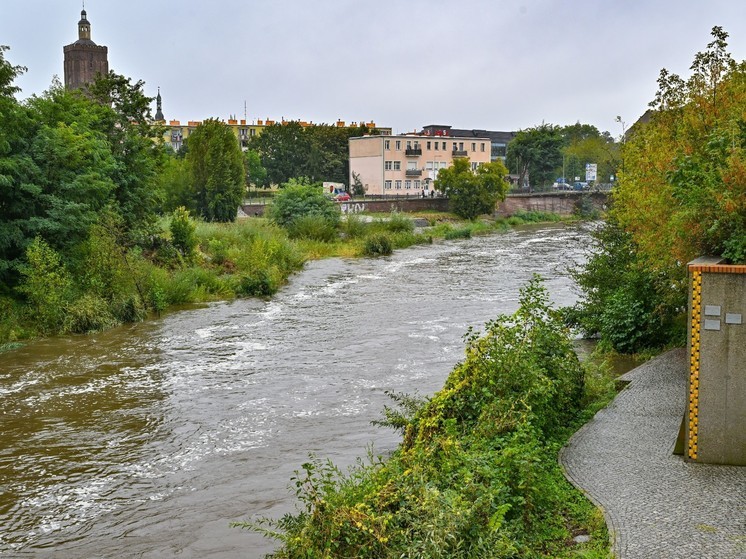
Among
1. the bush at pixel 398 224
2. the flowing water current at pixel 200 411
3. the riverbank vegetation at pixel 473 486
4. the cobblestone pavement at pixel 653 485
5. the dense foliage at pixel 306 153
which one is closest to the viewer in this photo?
the riverbank vegetation at pixel 473 486

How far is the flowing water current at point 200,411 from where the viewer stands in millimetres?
10914

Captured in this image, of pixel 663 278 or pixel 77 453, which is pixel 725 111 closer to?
pixel 663 278

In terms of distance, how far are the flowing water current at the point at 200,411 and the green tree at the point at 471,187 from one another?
42.3 meters

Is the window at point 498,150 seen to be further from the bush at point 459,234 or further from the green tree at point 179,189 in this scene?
the green tree at point 179,189

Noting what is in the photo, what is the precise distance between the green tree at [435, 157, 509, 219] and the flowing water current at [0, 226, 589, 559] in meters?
42.3

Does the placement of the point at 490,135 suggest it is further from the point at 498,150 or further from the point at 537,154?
the point at 537,154

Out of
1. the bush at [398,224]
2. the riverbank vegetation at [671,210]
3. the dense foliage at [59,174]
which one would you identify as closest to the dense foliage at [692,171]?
the riverbank vegetation at [671,210]

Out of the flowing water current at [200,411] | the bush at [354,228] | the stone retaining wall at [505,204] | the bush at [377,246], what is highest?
the stone retaining wall at [505,204]

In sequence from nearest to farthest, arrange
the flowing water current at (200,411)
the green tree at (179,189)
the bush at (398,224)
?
the flowing water current at (200,411) → the green tree at (179,189) → the bush at (398,224)

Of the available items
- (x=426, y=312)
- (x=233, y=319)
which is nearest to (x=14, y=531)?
(x=233, y=319)

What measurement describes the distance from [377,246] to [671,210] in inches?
1364

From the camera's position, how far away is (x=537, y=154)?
344ft

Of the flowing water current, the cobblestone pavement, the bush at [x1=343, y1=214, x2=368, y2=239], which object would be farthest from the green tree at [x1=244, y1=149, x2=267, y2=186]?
the cobblestone pavement

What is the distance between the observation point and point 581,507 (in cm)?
883
